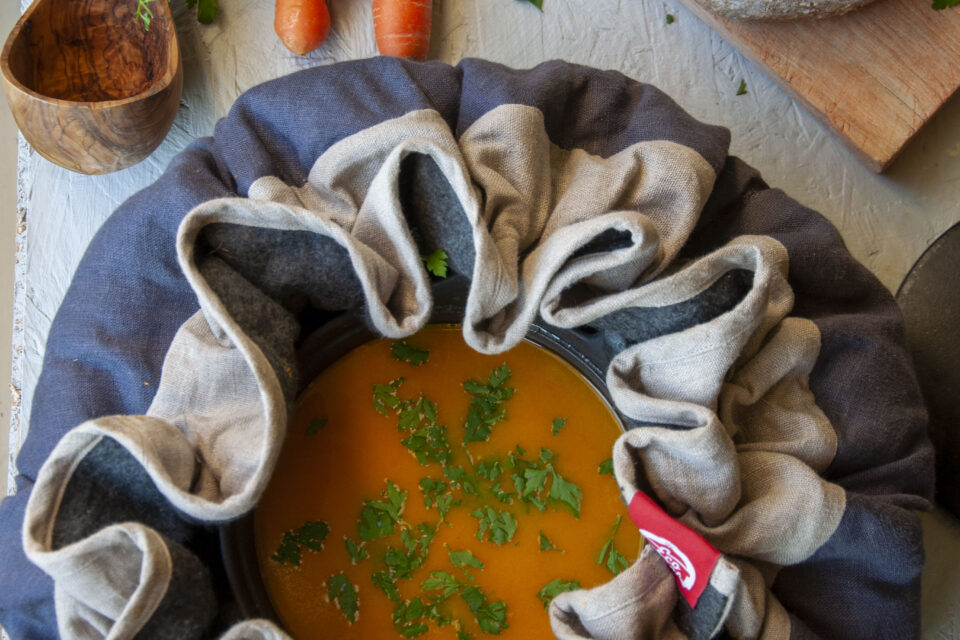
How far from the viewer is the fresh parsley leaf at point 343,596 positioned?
2.80 feet

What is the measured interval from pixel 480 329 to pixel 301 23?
604mm

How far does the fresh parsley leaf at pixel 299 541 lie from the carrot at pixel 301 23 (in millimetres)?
671

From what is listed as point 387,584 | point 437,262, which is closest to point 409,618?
point 387,584

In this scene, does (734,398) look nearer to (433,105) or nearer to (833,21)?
(433,105)

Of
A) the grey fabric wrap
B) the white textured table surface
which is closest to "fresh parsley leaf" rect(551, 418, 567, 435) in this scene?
the grey fabric wrap

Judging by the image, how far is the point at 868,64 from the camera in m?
1.18

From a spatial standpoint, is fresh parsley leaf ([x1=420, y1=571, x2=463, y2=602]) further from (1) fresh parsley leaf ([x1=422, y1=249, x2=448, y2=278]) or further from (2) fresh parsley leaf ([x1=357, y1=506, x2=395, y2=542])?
(1) fresh parsley leaf ([x1=422, y1=249, x2=448, y2=278])

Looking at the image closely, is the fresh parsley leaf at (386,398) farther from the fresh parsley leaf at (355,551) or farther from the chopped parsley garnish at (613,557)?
the chopped parsley garnish at (613,557)

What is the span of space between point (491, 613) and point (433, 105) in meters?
0.52

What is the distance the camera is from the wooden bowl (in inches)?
41.1

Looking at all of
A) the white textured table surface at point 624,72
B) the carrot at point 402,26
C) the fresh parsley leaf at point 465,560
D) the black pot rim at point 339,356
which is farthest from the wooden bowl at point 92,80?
the fresh parsley leaf at point 465,560

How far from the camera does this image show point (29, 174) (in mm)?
1220

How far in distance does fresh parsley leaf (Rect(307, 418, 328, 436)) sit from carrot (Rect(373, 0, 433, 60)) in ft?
1.76

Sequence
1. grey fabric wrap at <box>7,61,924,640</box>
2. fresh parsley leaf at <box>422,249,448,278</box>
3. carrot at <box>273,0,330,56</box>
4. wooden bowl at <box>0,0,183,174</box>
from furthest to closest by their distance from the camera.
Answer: carrot at <box>273,0,330,56</box> → wooden bowl at <box>0,0,183,174</box> → fresh parsley leaf at <box>422,249,448,278</box> → grey fabric wrap at <box>7,61,924,640</box>
